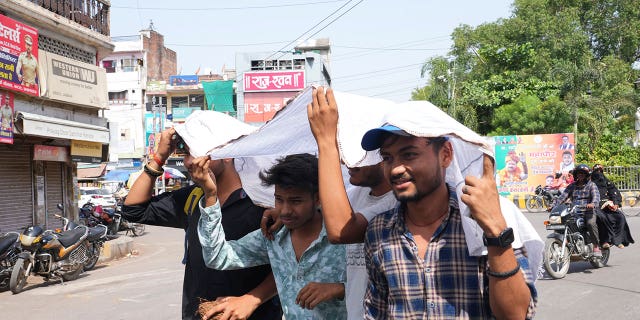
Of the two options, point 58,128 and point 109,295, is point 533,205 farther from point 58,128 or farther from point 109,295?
point 109,295

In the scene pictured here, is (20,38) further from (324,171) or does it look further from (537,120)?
(537,120)

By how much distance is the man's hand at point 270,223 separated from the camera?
109 inches

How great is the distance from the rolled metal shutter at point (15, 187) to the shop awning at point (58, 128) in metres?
0.92

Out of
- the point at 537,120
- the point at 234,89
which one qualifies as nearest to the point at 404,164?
the point at 537,120

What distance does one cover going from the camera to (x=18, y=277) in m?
9.45

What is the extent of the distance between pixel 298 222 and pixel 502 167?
76.1 feet

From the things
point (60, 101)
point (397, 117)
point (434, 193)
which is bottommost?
point (434, 193)

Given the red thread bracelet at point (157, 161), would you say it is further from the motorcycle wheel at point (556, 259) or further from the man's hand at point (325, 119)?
the motorcycle wheel at point (556, 259)

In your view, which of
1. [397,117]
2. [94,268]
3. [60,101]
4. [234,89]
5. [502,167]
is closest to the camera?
[397,117]

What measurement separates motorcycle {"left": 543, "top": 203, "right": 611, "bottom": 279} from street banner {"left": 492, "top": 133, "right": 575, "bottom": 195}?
48.3ft

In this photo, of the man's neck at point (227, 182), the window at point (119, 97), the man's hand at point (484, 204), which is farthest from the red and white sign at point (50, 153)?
the window at point (119, 97)

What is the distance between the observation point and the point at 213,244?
2.71 m

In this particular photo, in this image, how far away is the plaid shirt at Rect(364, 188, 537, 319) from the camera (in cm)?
193

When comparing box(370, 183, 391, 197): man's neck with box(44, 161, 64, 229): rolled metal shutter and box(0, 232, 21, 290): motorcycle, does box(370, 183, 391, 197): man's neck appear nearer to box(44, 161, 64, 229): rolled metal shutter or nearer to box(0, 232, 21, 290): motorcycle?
box(0, 232, 21, 290): motorcycle
